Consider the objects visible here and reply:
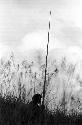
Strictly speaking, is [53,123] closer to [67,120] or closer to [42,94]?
[67,120]

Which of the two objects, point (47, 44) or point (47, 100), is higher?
point (47, 44)

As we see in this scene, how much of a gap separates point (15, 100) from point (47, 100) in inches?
26.1

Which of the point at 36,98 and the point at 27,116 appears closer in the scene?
the point at 27,116

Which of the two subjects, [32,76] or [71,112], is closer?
[71,112]

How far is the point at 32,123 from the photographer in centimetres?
495

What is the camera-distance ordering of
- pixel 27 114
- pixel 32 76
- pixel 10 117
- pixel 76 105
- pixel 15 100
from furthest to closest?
pixel 32 76 < pixel 76 105 < pixel 15 100 < pixel 27 114 < pixel 10 117

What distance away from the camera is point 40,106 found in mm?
5812

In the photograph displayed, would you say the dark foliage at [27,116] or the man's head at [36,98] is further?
the man's head at [36,98]

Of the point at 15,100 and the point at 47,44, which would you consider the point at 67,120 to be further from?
the point at 47,44

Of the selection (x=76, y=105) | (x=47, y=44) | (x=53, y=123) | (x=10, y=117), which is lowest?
(x=76, y=105)

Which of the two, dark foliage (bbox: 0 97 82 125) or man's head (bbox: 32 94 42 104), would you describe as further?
man's head (bbox: 32 94 42 104)

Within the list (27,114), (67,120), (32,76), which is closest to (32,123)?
(27,114)

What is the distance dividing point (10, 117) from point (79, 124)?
63.2 inches

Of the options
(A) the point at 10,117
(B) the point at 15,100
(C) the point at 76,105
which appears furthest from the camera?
(C) the point at 76,105
